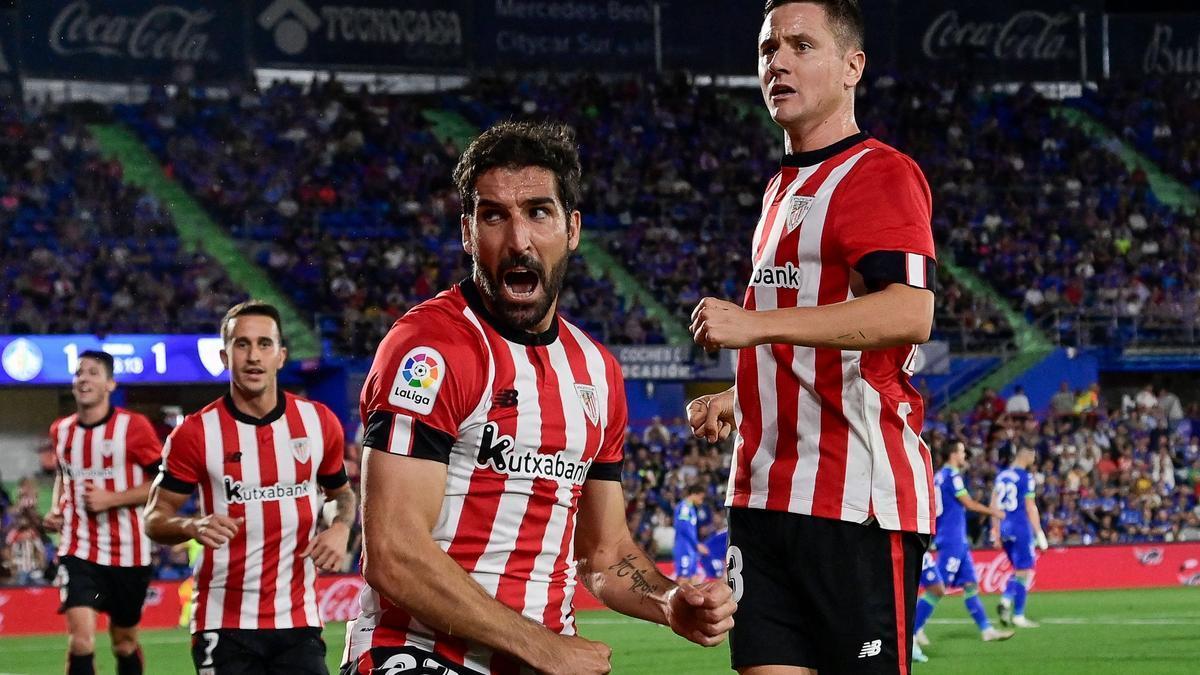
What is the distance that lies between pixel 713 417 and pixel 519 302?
1253 mm

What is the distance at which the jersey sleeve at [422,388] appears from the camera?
3562 millimetres

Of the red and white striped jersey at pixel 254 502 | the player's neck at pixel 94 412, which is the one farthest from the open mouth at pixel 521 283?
the player's neck at pixel 94 412

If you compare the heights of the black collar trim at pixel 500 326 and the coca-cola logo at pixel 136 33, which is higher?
the coca-cola logo at pixel 136 33

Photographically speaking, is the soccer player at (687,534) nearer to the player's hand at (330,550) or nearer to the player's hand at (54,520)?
the player's hand at (54,520)

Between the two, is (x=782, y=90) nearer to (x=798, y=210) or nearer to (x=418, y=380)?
(x=798, y=210)

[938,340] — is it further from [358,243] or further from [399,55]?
[399,55]

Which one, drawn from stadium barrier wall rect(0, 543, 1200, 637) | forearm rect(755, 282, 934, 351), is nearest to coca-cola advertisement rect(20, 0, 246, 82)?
stadium barrier wall rect(0, 543, 1200, 637)

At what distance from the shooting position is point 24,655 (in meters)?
16.1

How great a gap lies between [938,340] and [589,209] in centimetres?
747

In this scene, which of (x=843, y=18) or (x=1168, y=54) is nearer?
(x=843, y=18)

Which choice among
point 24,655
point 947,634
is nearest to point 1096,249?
point 947,634

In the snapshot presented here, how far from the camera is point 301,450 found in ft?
25.7

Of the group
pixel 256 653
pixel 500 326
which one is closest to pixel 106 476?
pixel 256 653

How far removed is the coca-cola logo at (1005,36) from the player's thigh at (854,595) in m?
36.3
